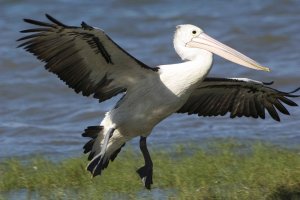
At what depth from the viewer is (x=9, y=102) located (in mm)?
13172

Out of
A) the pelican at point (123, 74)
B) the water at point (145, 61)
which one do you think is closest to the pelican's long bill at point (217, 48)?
the pelican at point (123, 74)

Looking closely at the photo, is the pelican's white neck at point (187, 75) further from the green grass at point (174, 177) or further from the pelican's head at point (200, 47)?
the green grass at point (174, 177)

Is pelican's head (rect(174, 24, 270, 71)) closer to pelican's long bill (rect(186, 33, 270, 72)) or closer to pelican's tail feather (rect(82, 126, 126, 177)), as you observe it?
pelican's long bill (rect(186, 33, 270, 72))

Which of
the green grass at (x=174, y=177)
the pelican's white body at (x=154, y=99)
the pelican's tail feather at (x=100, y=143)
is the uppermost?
the pelican's white body at (x=154, y=99)

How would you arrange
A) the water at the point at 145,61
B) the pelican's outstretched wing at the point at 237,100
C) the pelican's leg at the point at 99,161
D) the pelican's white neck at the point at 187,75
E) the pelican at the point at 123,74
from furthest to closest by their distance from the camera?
the water at the point at 145,61
the pelican's outstretched wing at the point at 237,100
the pelican's leg at the point at 99,161
the pelican's white neck at the point at 187,75
the pelican at the point at 123,74

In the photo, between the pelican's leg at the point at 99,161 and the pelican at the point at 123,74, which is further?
the pelican's leg at the point at 99,161

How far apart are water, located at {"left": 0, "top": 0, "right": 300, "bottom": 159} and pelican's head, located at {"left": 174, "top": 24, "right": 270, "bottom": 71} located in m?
2.36

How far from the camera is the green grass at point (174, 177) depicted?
26.8ft

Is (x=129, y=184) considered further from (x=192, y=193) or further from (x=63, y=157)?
(x=63, y=157)

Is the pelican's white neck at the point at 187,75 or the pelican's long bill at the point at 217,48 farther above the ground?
the pelican's long bill at the point at 217,48

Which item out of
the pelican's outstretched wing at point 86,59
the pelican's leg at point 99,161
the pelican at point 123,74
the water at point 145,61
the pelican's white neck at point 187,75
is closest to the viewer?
the pelican's outstretched wing at point 86,59

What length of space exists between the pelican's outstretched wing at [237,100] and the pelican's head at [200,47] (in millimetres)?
856

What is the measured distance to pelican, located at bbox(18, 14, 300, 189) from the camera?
25.4 feet

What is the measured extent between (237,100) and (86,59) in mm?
1816
